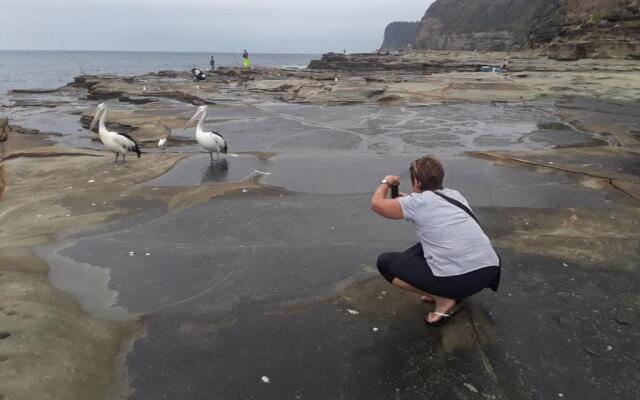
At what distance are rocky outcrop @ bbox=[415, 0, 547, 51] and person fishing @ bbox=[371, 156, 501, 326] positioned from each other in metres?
122

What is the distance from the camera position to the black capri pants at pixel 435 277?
3844 mm

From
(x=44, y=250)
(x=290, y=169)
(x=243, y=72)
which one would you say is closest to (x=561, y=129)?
(x=290, y=169)

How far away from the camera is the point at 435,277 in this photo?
3.89 meters

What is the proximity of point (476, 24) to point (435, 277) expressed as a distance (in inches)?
6565

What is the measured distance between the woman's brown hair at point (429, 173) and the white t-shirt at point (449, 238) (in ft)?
0.28

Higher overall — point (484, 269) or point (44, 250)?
point (484, 269)

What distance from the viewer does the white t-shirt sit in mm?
3816

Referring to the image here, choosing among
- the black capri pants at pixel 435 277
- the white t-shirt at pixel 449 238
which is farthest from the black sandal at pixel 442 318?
the white t-shirt at pixel 449 238

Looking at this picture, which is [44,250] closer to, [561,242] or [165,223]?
[165,223]

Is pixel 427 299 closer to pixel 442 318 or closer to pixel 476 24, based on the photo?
pixel 442 318

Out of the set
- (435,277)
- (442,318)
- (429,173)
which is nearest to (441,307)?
(442,318)

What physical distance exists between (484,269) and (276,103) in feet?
68.4

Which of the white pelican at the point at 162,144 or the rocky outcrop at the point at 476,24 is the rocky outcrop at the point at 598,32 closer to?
the white pelican at the point at 162,144

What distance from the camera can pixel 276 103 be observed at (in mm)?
23719
